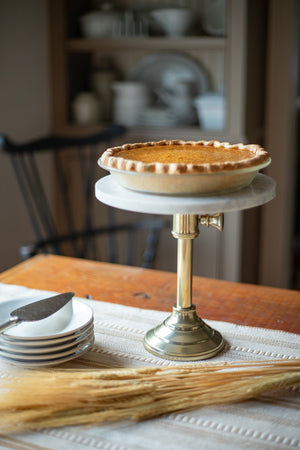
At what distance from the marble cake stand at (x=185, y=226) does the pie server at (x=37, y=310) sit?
151 mm

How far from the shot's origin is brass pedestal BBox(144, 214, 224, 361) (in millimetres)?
870

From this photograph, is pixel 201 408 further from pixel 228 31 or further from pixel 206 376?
pixel 228 31

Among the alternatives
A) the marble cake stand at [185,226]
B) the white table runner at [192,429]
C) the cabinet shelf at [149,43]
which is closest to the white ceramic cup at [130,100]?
the cabinet shelf at [149,43]

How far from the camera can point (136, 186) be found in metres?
0.81

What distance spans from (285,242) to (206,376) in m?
2.13

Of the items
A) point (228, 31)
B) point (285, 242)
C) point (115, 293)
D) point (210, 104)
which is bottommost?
point (285, 242)

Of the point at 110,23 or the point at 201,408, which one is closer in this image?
the point at 201,408

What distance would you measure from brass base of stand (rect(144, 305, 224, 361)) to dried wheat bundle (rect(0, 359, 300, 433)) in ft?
0.22

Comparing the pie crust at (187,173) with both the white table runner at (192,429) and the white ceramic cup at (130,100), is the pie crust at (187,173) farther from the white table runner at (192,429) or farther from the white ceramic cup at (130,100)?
the white ceramic cup at (130,100)

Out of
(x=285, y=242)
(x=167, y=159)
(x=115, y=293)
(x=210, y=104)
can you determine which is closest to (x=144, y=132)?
(x=210, y=104)

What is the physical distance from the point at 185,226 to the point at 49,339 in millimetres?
259

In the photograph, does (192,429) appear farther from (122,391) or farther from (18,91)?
(18,91)

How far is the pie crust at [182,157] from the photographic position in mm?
776

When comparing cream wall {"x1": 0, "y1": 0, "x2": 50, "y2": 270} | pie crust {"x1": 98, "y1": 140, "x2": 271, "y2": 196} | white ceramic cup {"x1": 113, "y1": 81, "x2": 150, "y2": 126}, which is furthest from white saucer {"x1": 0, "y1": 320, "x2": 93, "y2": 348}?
white ceramic cup {"x1": 113, "y1": 81, "x2": 150, "y2": 126}
